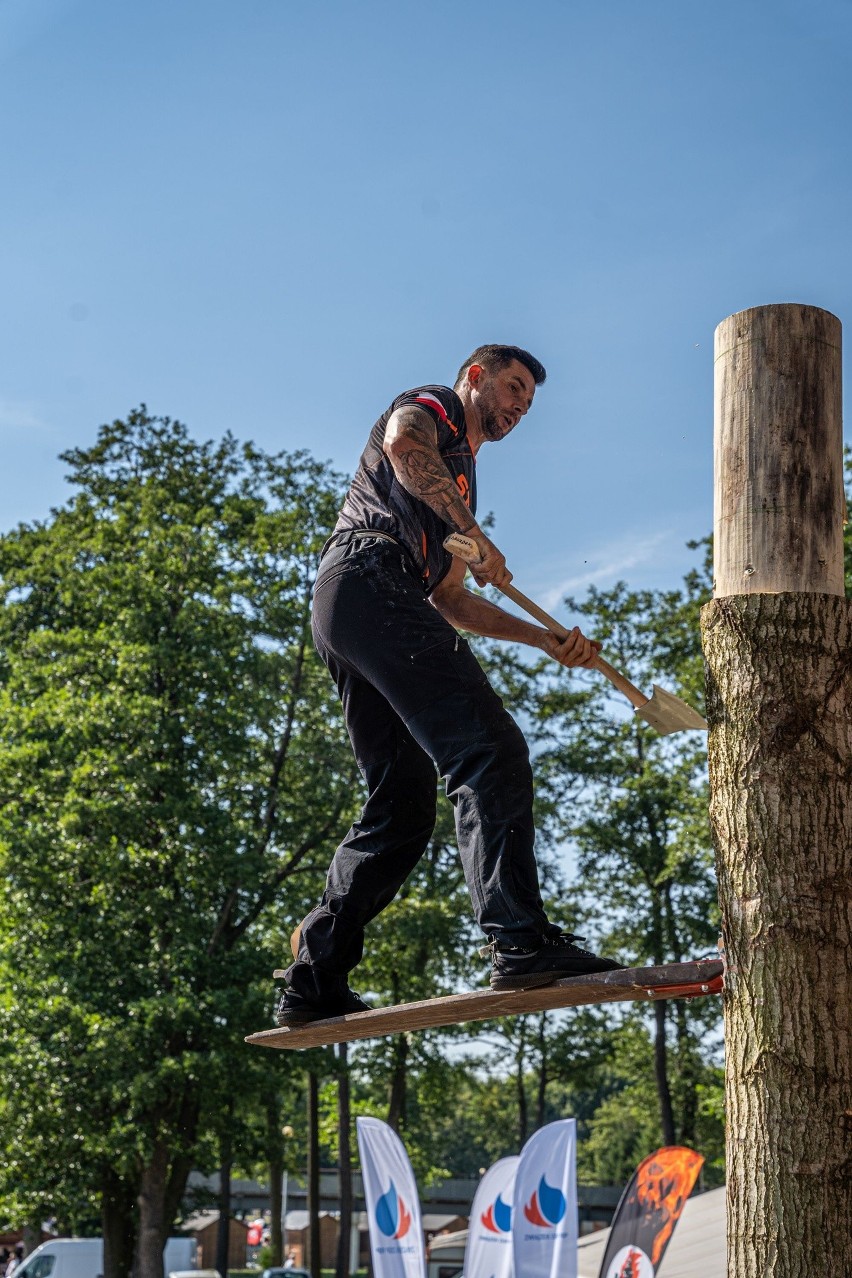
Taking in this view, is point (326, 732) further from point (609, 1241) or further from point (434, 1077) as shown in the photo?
point (609, 1241)

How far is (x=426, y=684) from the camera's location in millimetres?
3779

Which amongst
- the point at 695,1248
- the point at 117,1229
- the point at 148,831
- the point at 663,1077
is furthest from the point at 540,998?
the point at 663,1077

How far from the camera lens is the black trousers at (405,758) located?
366 cm

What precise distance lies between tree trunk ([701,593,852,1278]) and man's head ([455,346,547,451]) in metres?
1.07

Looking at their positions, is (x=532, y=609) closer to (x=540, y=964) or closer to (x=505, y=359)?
(x=505, y=359)

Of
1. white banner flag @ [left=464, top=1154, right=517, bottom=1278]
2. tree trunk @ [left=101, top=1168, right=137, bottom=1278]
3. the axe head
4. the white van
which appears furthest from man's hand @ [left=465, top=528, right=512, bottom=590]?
the white van

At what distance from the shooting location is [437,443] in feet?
12.7

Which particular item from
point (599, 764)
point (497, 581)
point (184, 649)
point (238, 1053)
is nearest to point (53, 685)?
point (184, 649)

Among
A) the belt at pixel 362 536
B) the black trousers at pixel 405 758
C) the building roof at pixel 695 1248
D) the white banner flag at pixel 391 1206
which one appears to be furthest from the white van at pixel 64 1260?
the belt at pixel 362 536

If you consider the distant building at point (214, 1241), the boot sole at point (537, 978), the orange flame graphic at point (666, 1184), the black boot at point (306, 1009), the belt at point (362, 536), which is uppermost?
the belt at point (362, 536)

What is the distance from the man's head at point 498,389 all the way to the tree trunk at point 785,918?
3.52 feet

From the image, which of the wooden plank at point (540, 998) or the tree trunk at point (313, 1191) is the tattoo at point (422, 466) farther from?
the tree trunk at point (313, 1191)

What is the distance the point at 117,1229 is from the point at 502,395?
824 inches

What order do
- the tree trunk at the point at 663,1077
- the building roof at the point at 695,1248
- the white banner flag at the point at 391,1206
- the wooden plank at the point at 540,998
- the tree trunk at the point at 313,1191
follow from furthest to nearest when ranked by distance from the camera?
the tree trunk at the point at 663,1077 → the tree trunk at the point at 313,1191 → the building roof at the point at 695,1248 → the white banner flag at the point at 391,1206 → the wooden plank at the point at 540,998
